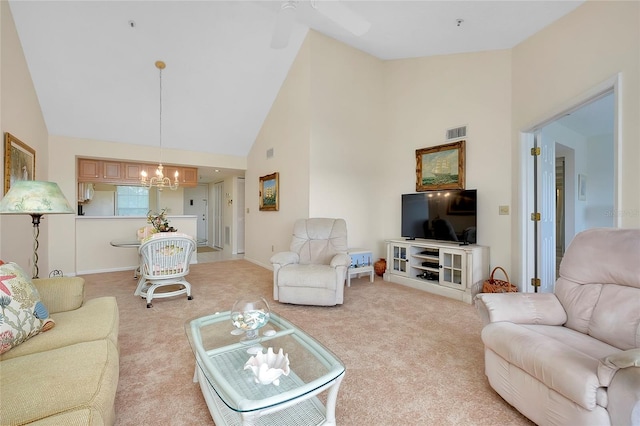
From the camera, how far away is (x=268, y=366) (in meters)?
1.36

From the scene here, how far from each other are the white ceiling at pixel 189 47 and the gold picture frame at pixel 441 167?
4.37ft

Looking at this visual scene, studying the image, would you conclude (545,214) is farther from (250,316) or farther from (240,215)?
(240,215)

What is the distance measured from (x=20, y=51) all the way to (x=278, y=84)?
324 centimetres

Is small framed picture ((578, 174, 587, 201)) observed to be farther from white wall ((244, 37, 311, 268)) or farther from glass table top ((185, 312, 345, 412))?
glass table top ((185, 312, 345, 412))

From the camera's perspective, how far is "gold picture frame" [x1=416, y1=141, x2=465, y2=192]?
12.5ft

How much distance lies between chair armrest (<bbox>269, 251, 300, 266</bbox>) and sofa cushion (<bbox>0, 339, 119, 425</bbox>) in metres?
1.95

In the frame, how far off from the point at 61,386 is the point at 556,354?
2038 millimetres

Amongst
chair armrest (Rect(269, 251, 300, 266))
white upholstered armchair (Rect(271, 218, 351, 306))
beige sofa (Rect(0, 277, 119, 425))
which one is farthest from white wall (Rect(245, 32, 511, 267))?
beige sofa (Rect(0, 277, 119, 425))

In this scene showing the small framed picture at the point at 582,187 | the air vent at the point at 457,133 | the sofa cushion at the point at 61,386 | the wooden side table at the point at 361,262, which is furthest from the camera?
the small framed picture at the point at 582,187

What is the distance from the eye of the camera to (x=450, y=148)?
391 cm

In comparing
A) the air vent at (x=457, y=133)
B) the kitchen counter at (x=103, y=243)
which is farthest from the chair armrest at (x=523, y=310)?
the kitchen counter at (x=103, y=243)

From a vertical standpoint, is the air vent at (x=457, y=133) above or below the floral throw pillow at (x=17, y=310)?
above

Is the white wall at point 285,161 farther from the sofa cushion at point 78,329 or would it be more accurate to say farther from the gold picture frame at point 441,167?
the sofa cushion at point 78,329

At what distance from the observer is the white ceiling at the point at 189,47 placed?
3.13 meters
